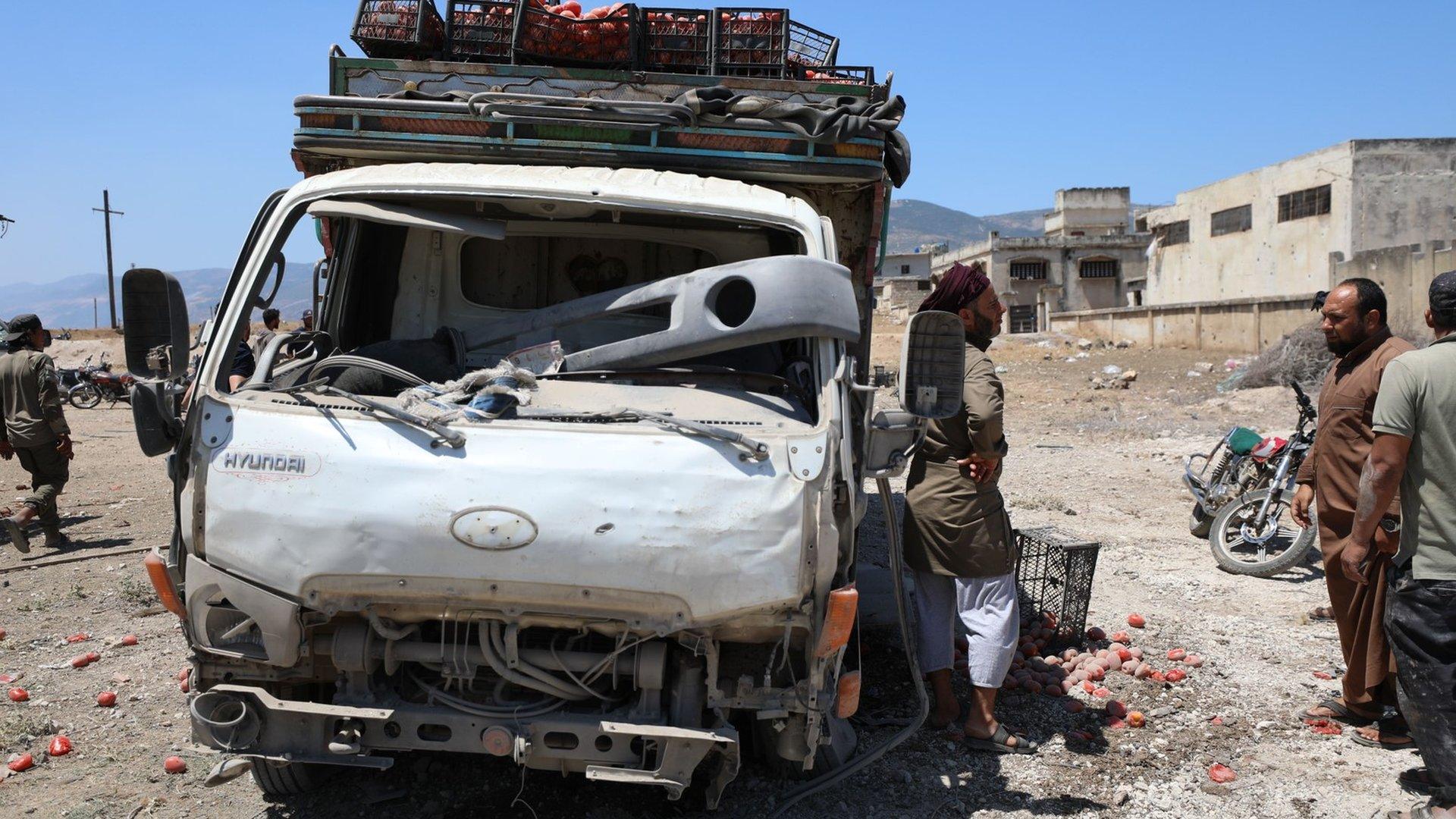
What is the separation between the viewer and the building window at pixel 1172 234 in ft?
129

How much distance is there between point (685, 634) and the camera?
10.4ft

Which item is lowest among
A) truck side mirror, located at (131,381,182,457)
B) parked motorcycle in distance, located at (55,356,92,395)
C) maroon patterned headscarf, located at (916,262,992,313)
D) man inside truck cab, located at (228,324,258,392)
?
parked motorcycle in distance, located at (55,356,92,395)

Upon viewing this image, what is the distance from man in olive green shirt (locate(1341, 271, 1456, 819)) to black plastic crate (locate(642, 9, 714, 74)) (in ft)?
11.3

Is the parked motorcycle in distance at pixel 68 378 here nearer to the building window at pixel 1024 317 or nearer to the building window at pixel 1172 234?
the building window at pixel 1172 234

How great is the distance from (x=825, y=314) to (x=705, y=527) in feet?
2.81

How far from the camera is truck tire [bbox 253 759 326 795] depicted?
3.76 m

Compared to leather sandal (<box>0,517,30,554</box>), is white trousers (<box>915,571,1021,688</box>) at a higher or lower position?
higher

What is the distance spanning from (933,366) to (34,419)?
7.84 metres

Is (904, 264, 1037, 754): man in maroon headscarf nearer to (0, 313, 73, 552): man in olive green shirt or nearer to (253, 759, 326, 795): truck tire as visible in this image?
(253, 759, 326, 795): truck tire

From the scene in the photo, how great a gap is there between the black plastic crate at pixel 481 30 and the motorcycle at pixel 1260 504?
5660 millimetres

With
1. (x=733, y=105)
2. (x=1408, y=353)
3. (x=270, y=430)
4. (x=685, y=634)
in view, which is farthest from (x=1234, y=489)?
(x=270, y=430)

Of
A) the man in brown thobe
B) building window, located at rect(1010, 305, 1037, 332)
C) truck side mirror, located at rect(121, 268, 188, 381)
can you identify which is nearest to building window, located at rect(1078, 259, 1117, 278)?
building window, located at rect(1010, 305, 1037, 332)

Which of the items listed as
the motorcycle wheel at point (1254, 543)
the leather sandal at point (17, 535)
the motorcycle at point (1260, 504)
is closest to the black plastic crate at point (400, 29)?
the leather sandal at point (17, 535)

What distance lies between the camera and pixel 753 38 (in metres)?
5.45
